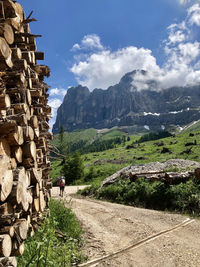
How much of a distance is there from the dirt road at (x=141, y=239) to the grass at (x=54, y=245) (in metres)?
0.49

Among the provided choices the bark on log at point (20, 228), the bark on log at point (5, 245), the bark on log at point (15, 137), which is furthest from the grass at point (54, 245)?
the bark on log at point (15, 137)

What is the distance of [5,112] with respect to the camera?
425cm

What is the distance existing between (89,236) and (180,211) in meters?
5.56

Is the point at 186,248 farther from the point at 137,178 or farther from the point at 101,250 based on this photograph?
the point at 137,178

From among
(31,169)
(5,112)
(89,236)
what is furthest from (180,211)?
(5,112)

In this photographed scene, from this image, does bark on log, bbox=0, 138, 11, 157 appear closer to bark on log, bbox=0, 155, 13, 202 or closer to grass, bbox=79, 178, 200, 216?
bark on log, bbox=0, 155, 13, 202

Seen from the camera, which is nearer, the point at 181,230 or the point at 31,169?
the point at 31,169

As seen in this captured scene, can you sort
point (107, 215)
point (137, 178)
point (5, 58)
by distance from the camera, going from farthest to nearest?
point (137, 178), point (107, 215), point (5, 58)

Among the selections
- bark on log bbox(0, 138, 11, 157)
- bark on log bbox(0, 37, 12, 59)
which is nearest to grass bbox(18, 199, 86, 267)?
bark on log bbox(0, 138, 11, 157)

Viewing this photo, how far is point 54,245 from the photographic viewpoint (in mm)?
5574

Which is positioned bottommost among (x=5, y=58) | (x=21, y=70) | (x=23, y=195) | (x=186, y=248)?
(x=186, y=248)

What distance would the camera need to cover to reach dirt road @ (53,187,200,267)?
5617mm

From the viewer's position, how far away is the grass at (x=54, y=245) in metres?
3.87

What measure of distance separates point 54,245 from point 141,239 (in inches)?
122
